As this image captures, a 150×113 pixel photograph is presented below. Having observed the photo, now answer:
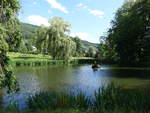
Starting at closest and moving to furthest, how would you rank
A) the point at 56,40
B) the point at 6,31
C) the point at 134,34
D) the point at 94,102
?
the point at 94,102, the point at 6,31, the point at 134,34, the point at 56,40

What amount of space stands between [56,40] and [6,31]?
40359mm

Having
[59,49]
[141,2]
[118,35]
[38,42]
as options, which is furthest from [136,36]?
[38,42]

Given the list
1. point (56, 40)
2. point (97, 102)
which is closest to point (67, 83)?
point (97, 102)

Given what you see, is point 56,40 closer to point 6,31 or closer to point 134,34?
point 134,34

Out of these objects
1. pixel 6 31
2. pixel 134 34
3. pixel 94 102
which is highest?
pixel 134 34

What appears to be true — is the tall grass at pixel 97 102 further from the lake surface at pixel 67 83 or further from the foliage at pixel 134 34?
the foliage at pixel 134 34

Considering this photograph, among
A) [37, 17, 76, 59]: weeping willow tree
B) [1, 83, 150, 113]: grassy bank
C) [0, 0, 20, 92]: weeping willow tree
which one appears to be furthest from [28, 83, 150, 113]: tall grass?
[37, 17, 76, 59]: weeping willow tree

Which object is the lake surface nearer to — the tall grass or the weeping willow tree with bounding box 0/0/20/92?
the weeping willow tree with bounding box 0/0/20/92

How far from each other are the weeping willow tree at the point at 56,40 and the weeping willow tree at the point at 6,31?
39.3 meters

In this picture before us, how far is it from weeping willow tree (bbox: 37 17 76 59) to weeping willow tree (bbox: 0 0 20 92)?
129ft

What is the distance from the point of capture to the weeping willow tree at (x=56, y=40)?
170 ft

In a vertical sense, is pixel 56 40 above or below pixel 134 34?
below

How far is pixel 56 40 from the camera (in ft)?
169

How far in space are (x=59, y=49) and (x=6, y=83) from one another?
40.9 m
